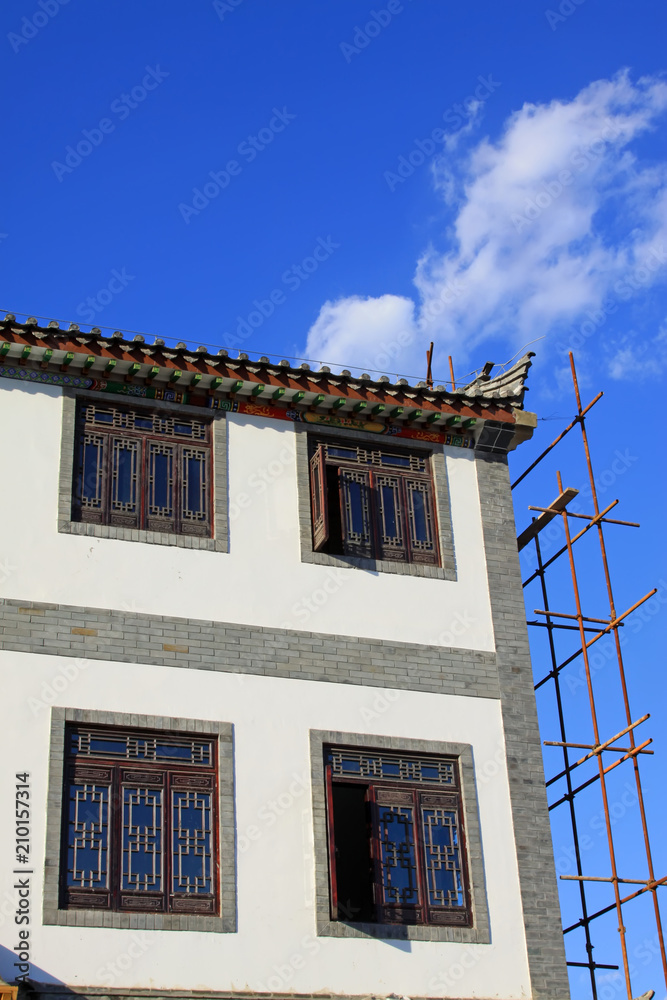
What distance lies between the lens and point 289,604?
54.6ft

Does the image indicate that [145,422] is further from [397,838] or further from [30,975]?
[30,975]

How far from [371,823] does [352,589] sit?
2.84 metres

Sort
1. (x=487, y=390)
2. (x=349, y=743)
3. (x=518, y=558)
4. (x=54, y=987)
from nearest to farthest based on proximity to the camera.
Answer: (x=54, y=987) → (x=349, y=743) → (x=518, y=558) → (x=487, y=390)

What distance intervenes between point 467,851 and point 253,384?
6.22 metres

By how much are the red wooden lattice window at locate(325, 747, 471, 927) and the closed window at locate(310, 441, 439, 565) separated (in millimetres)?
2671

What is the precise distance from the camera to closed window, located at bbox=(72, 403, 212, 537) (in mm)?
16547

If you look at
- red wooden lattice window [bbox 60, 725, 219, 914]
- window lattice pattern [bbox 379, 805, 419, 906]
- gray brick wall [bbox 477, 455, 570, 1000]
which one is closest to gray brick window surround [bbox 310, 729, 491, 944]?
window lattice pattern [bbox 379, 805, 419, 906]

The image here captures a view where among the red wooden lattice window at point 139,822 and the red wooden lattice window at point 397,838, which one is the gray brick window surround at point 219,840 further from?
the red wooden lattice window at point 397,838

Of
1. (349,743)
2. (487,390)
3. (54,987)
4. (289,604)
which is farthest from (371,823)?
(487,390)

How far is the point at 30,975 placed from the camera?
44.6 ft

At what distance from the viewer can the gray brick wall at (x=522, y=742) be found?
1586 centimetres

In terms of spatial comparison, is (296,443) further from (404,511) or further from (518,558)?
(518,558)

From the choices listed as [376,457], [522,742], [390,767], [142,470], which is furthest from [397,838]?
[142,470]

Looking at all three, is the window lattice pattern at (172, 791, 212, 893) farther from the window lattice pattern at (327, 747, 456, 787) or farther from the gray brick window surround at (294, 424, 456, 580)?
the gray brick window surround at (294, 424, 456, 580)
